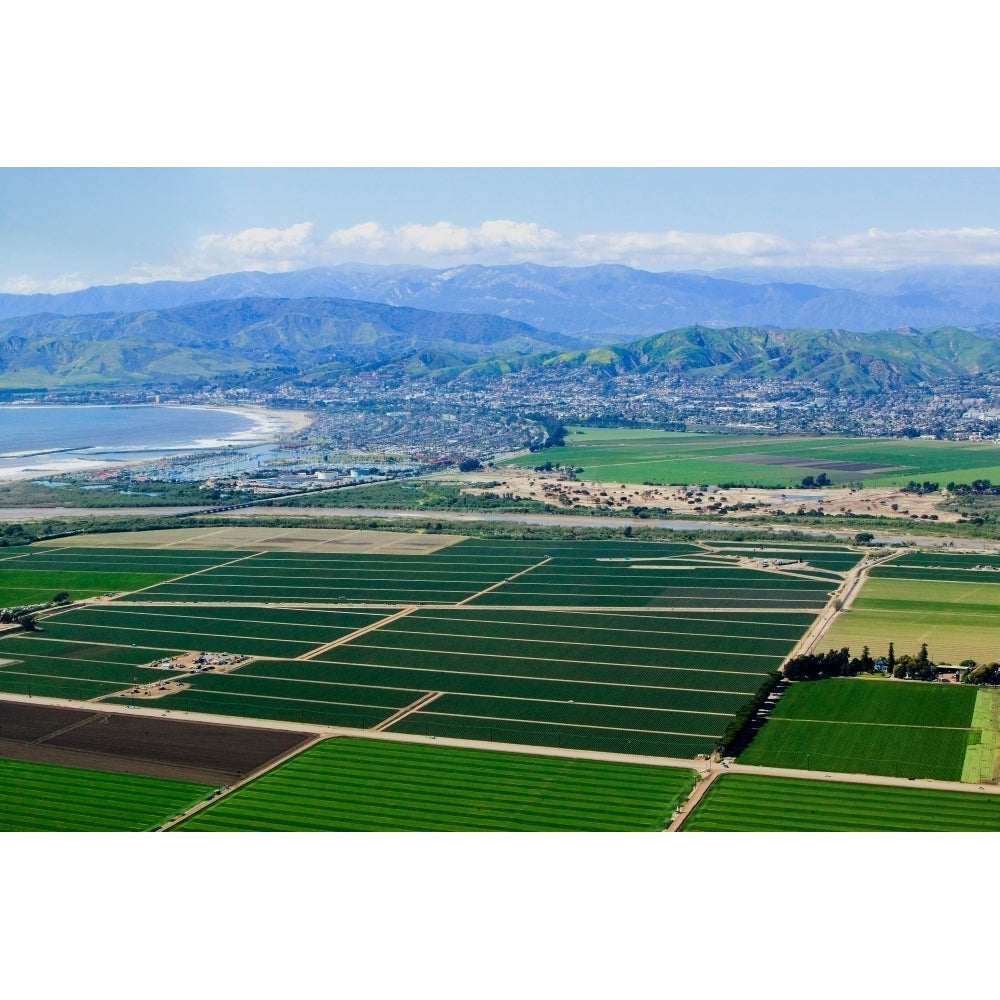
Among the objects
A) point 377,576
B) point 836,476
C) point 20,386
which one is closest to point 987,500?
point 836,476

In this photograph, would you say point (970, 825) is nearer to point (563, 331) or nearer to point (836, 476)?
point (836, 476)

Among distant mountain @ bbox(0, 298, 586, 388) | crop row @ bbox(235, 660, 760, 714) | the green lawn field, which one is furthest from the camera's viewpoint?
distant mountain @ bbox(0, 298, 586, 388)

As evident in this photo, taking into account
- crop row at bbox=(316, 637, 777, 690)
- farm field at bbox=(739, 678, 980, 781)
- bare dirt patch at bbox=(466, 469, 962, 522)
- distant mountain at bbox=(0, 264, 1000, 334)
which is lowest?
farm field at bbox=(739, 678, 980, 781)

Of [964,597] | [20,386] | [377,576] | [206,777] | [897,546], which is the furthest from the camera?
[20,386]

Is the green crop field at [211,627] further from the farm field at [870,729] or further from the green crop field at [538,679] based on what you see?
the farm field at [870,729]

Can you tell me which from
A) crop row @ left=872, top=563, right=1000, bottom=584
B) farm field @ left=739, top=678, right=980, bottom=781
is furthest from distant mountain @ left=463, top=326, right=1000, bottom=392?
Answer: farm field @ left=739, top=678, right=980, bottom=781

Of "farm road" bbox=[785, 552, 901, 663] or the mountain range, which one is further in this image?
the mountain range

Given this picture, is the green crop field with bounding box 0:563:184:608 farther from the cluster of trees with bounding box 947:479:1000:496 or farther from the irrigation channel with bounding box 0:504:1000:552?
the cluster of trees with bounding box 947:479:1000:496
